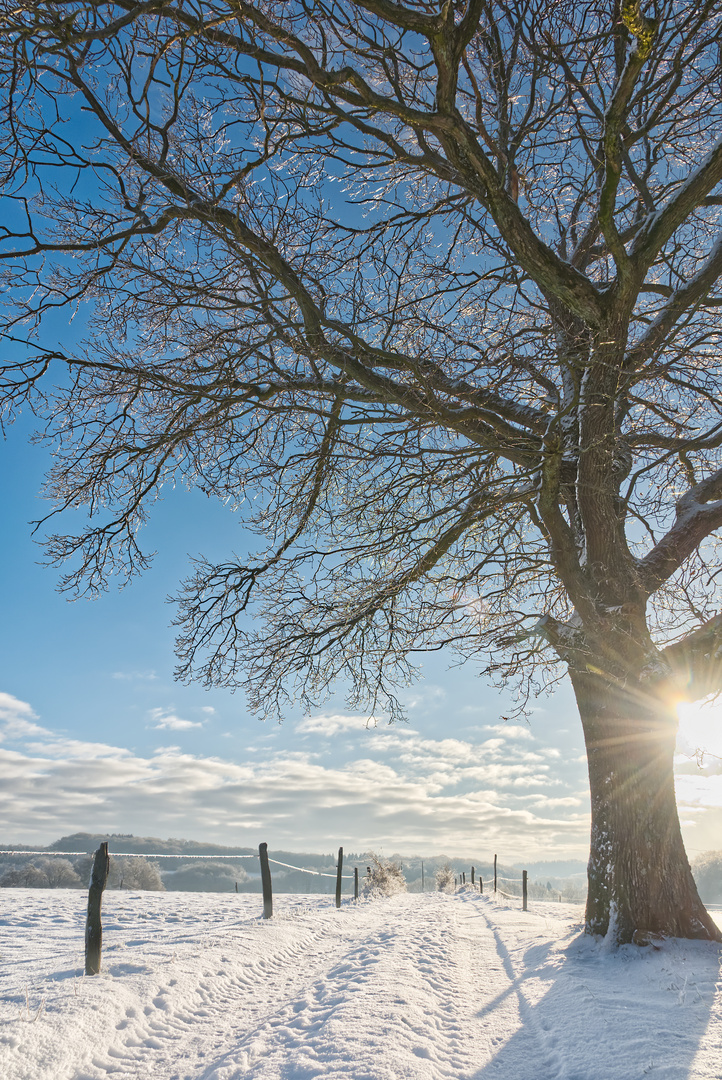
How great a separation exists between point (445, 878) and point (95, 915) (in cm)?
2630

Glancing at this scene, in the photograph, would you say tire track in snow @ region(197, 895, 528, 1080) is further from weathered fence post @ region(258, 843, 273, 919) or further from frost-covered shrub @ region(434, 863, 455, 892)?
frost-covered shrub @ region(434, 863, 455, 892)

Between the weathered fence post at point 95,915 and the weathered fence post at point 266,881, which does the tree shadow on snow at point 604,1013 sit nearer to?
the weathered fence post at point 95,915

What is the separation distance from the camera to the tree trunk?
6.51 metres

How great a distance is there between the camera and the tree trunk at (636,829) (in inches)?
256

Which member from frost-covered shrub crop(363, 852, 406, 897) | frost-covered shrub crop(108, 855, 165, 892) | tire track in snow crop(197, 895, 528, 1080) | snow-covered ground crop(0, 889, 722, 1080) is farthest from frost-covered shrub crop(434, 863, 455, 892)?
tire track in snow crop(197, 895, 528, 1080)

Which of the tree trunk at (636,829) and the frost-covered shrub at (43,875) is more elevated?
the tree trunk at (636,829)

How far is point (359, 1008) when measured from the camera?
197 inches

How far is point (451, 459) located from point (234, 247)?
3.36m

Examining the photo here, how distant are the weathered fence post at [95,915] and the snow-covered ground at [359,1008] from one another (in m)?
0.19

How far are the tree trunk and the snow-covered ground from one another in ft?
1.12

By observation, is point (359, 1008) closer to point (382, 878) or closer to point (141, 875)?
point (382, 878)

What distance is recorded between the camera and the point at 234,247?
5.99 m

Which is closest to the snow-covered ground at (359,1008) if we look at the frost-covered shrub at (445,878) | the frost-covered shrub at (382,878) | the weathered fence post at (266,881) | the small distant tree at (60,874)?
the weathered fence post at (266,881)

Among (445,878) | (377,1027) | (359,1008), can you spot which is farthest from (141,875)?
(377,1027)
